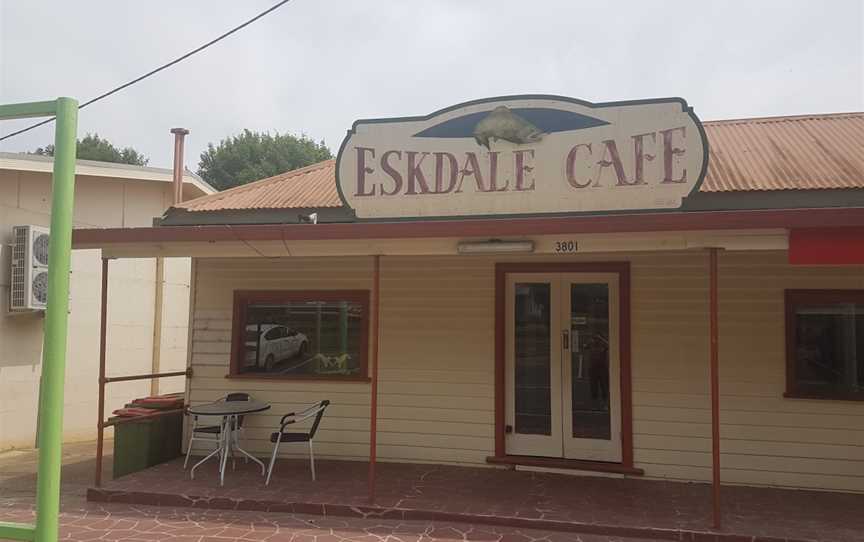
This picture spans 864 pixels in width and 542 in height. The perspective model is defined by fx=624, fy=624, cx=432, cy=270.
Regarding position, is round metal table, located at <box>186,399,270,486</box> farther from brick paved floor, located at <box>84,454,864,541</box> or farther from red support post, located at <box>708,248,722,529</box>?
red support post, located at <box>708,248,722,529</box>

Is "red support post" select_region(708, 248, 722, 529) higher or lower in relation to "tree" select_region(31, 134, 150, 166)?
lower

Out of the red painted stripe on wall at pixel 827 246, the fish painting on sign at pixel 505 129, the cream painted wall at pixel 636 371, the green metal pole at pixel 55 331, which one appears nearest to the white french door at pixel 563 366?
the cream painted wall at pixel 636 371

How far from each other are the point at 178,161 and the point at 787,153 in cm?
946

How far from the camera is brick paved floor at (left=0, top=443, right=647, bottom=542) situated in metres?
5.04

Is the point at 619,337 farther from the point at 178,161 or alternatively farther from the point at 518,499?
the point at 178,161

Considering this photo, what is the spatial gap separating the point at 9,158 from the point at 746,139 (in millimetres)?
10348

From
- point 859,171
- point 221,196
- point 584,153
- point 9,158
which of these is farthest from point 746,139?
point 9,158

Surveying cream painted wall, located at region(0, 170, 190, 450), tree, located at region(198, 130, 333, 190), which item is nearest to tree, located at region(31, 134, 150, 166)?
tree, located at region(198, 130, 333, 190)

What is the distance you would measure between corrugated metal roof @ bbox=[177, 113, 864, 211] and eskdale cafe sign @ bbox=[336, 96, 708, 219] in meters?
1.54

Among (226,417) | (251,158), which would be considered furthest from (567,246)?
(251,158)

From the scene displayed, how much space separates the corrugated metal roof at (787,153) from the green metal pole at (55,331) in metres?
6.49

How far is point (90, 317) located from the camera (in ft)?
33.1

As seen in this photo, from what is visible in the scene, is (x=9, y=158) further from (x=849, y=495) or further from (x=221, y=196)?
(x=849, y=495)

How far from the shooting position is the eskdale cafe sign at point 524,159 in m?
5.77
